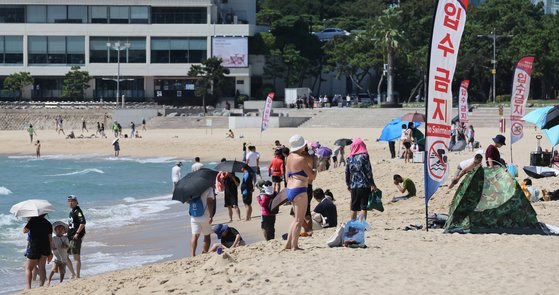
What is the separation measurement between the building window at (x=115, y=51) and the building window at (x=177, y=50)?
0.91 meters

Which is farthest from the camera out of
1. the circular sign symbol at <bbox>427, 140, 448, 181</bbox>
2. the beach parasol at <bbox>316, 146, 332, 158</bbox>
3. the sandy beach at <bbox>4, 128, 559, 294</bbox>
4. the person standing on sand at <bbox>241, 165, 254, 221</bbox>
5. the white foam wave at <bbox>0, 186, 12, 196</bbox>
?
the white foam wave at <bbox>0, 186, 12, 196</bbox>

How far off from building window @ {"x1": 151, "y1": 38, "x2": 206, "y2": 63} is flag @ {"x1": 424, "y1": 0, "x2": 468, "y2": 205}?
239ft

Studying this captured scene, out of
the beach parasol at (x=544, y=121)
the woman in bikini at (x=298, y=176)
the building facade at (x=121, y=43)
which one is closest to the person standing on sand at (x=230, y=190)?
the beach parasol at (x=544, y=121)

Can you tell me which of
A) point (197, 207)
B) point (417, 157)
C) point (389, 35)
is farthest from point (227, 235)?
point (389, 35)

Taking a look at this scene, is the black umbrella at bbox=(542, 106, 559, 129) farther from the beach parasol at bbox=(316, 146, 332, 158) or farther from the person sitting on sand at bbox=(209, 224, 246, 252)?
the person sitting on sand at bbox=(209, 224, 246, 252)

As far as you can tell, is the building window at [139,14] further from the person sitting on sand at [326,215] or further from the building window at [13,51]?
the person sitting on sand at [326,215]

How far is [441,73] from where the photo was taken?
14500 millimetres

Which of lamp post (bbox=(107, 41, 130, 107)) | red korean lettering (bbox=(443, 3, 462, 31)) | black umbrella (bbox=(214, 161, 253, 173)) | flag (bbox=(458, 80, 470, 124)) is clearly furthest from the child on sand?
lamp post (bbox=(107, 41, 130, 107))

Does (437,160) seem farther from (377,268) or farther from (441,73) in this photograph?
(377,268)

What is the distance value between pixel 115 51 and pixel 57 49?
448cm

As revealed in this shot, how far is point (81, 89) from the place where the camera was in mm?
84438

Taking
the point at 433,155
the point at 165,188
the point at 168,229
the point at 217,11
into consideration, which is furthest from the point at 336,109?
the point at 433,155

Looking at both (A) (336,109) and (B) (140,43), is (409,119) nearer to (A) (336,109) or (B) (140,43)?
(A) (336,109)

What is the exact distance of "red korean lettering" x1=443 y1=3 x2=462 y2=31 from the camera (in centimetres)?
1434
